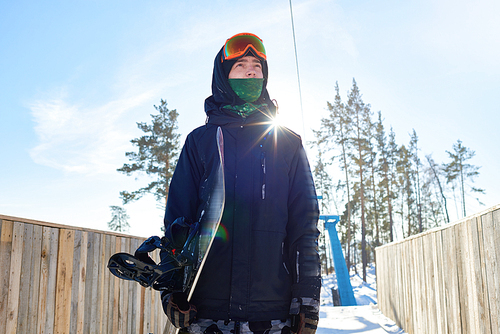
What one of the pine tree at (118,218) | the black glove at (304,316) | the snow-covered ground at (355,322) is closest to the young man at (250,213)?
the black glove at (304,316)

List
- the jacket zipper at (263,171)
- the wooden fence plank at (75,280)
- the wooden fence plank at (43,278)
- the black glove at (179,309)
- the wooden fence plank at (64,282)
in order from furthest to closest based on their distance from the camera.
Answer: the wooden fence plank at (75,280) → the wooden fence plank at (64,282) → the wooden fence plank at (43,278) → the jacket zipper at (263,171) → the black glove at (179,309)

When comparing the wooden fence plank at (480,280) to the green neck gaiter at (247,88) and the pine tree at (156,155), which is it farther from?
the pine tree at (156,155)

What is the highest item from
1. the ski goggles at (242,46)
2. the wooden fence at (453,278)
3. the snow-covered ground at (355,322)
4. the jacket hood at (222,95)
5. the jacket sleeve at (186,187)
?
the ski goggles at (242,46)

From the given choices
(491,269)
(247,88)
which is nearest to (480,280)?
(491,269)

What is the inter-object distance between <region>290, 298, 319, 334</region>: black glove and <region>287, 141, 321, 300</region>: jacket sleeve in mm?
30

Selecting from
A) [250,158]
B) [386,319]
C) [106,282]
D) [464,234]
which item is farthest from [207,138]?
[386,319]

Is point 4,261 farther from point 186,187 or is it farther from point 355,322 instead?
point 355,322

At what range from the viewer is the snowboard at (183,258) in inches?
63.1

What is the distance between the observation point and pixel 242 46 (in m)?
2.18

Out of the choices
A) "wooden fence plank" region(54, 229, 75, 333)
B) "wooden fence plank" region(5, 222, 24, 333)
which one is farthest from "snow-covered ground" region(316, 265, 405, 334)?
"wooden fence plank" region(5, 222, 24, 333)

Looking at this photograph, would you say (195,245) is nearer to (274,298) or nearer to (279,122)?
(274,298)

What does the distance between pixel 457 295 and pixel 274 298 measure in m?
3.77

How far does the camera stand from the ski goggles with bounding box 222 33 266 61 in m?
2.18

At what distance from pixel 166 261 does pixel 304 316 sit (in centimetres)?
64
